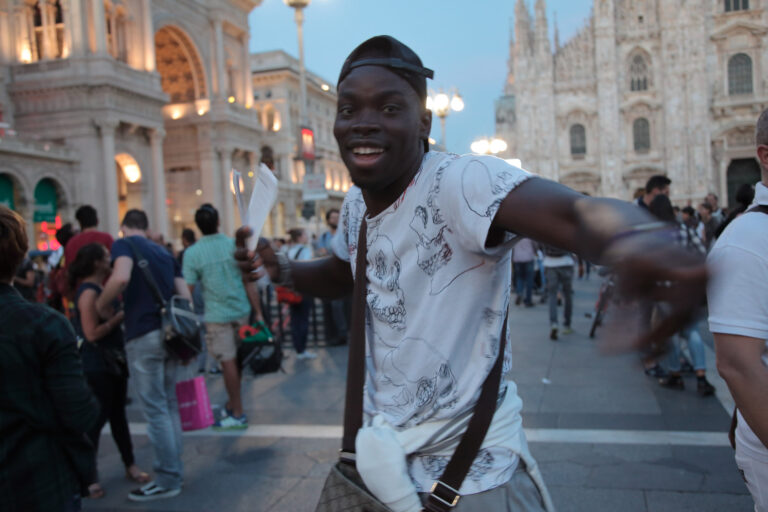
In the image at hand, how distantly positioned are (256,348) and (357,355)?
13.9 feet

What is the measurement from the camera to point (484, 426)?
59.9 inches

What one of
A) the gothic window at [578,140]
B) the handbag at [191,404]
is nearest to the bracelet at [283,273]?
the handbag at [191,404]

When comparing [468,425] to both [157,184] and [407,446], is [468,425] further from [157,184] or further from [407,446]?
[157,184]

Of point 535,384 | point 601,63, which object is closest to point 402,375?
point 535,384

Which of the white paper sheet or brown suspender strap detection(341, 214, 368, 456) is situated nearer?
brown suspender strap detection(341, 214, 368, 456)

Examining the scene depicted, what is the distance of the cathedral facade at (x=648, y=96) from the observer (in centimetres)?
4509

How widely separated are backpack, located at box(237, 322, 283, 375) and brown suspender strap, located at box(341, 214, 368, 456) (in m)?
4.01

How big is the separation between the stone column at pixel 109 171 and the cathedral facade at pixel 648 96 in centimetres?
3178

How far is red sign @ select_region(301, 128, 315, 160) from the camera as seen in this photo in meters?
16.0

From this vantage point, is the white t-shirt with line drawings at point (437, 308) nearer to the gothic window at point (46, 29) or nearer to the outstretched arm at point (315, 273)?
the outstretched arm at point (315, 273)

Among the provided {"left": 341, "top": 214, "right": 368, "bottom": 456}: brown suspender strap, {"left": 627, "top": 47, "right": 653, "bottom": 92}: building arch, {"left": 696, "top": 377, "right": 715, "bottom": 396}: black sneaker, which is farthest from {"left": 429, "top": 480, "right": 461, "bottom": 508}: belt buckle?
{"left": 627, "top": 47, "right": 653, "bottom": 92}: building arch

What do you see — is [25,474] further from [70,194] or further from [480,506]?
[70,194]

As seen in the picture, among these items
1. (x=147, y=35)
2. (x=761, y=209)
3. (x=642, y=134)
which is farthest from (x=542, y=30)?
(x=761, y=209)

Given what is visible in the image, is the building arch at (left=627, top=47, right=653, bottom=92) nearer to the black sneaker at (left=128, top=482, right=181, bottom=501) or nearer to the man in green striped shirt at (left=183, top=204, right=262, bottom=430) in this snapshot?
the man in green striped shirt at (left=183, top=204, right=262, bottom=430)
